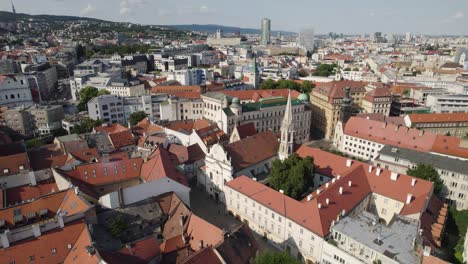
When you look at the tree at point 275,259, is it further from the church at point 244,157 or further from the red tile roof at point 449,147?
the red tile roof at point 449,147

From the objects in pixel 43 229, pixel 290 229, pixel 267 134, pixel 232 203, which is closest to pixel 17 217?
pixel 43 229

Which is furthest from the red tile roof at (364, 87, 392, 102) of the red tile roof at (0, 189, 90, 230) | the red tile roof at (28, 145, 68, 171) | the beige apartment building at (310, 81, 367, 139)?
the red tile roof at (0, 189, 90, 230)

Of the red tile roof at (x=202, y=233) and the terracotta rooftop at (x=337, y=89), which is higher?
the terracotta rooftop at (x=337, y=89)

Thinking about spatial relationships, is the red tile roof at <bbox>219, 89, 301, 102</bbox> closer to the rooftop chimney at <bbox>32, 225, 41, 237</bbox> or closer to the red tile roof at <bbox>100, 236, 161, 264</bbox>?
the red tile roof at <bbox>100, 236, 161, 264</bbox>

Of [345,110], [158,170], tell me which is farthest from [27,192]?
[345,110]

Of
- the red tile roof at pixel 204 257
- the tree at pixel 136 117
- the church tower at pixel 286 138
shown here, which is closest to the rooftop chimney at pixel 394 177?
the church tower at pixel 286 138
